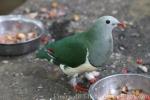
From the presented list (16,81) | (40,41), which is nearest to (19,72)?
(16,81)

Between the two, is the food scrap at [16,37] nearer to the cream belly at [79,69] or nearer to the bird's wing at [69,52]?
the bird's wing at [69,52]

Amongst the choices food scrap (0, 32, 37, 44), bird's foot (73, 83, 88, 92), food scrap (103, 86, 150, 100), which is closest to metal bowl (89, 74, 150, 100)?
food scrap (103, 86, 150, 100)

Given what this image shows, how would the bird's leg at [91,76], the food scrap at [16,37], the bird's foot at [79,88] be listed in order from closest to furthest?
the bird's foot at [79,88] < the bird's leg at [91,76] < the food scrap at [16,37]

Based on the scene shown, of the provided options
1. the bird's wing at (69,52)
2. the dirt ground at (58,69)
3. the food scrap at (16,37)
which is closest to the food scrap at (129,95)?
the dirt ground at (58,69)

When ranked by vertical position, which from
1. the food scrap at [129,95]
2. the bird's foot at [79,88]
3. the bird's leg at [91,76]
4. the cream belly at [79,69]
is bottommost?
the bird's foot at [79,88]

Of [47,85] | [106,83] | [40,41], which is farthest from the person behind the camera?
[40,41]

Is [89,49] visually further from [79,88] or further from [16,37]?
[16,37]

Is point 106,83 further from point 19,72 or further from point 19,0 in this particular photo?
point 19,0

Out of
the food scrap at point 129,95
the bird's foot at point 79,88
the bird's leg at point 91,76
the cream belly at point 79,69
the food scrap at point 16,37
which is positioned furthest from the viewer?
the food scrap at point 16,37
